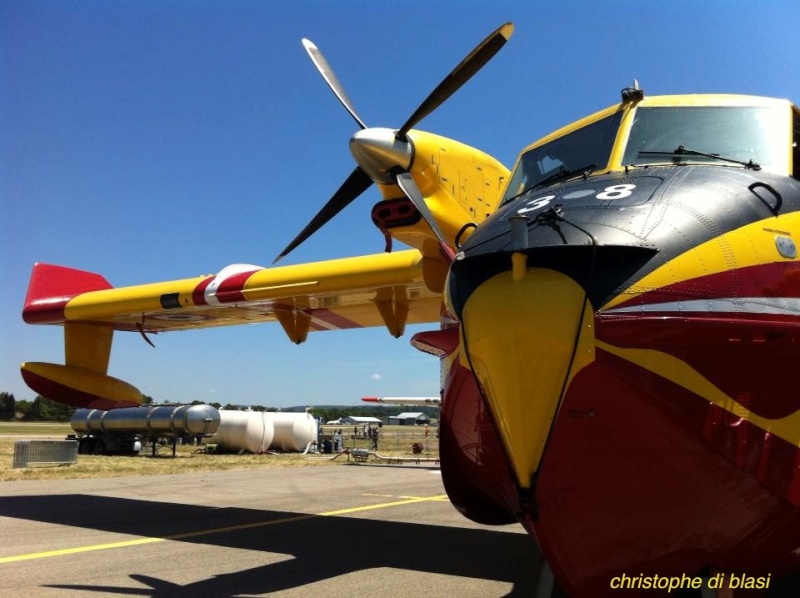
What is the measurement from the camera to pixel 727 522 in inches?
125

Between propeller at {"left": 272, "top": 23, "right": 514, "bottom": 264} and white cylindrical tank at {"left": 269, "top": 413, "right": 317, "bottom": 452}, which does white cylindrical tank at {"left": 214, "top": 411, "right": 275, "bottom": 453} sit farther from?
propeller at {"left": 272, "top": 23, "right": 514, "bottom": 264}

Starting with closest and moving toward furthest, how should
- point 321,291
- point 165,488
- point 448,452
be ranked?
point 448,452 < point 321,291 < point 165,488

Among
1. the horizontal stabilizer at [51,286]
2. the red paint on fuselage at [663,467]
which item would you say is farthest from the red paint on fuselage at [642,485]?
the horizontal stabilizer at [51,286]

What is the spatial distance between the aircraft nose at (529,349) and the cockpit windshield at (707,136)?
1888 mm

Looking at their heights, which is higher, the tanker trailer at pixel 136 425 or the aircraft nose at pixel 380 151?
the aircraft nose at pixel 380 151

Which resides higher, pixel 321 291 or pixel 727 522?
pixel 321 291

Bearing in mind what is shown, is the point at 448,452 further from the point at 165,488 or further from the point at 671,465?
the point at 165,488

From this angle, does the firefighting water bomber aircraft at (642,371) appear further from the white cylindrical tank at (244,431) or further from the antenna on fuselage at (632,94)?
the white cylindrical tank at (244,431)

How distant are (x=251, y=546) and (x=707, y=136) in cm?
746

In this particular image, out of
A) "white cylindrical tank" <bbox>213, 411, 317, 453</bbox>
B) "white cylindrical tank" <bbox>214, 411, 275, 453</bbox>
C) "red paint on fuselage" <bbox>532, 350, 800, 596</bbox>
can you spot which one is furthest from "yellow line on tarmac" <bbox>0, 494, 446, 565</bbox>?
"white cylindrical tank" <bbox>213, 411, 317, 453</bbox>

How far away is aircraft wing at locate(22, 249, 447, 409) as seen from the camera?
1123 cm

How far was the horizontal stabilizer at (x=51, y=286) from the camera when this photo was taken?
14.5m

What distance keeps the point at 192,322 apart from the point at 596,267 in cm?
1307

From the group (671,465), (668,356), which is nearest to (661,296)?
(668,356)
